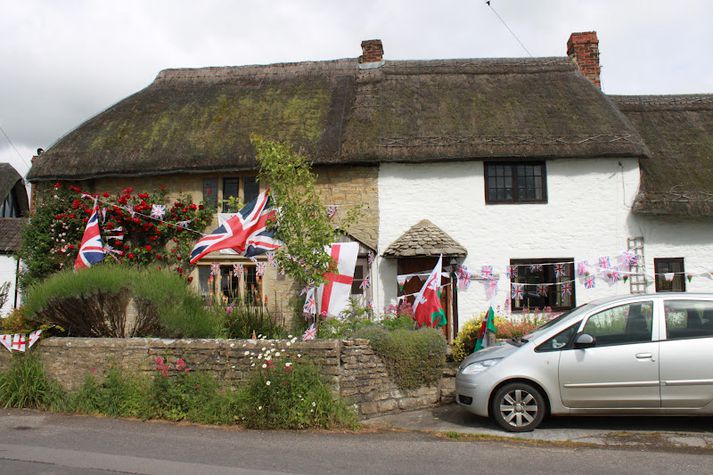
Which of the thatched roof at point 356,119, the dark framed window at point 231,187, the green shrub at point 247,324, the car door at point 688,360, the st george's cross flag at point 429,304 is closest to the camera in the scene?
the car door at point 688,360

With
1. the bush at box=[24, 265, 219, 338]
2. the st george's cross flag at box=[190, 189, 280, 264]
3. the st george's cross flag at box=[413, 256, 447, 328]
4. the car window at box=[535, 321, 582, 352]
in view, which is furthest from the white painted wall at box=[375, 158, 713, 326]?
the car window at box=[535, 321, 582, 352]

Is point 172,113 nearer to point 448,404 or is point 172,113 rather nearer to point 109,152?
point 109,152

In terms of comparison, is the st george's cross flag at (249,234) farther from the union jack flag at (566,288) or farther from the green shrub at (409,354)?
the union jack flag at (566,288)

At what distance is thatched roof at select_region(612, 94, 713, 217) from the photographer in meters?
12.6

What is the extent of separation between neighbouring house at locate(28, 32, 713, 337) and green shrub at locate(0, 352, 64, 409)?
5.28 meters

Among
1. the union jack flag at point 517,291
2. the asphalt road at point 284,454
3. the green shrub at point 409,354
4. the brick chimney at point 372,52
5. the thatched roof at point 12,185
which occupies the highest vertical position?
the brick chimney at point 372,52

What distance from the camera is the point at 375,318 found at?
12695mm

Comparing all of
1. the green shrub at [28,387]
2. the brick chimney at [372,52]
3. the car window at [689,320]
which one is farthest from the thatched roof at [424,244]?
the green shrub at [28,387]

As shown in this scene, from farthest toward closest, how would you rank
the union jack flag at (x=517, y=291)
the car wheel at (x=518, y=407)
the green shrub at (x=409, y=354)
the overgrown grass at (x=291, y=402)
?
1. the union jack flag at (x=517, y=291)
2. the green shrub at (x=409, y=354)
3. the overgrown grass at (x=291, y=402)
4. the car wheel at (x=518, y=407)

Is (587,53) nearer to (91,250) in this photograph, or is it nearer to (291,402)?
(291,402)

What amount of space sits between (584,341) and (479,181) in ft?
22.5

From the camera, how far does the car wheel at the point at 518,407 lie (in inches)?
278

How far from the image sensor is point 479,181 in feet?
43.4

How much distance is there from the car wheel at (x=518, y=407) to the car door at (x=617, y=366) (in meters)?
0.33
